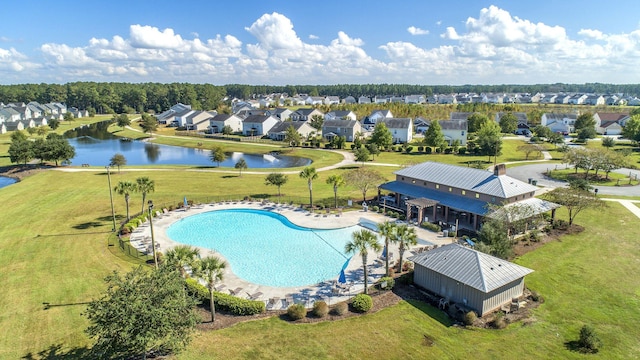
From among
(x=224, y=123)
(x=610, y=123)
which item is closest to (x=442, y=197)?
(x=224, y=123)

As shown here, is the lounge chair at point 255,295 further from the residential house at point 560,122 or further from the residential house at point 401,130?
the residential house at point 560,122

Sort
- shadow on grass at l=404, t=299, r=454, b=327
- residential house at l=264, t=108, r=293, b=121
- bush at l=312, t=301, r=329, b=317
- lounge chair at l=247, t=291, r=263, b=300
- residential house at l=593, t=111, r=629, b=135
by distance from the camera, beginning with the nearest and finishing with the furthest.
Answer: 1. shadow on grass at l=404, t=299, r=454, b=327
2. bush at l=312, t=301, r=329, b=317
3. lounge chair at l=247, t=291, r=263, b=300
4. residential house at l=593, t=111, r=629, b=135
5. residential house at l=264, t=108, r=293, b=121

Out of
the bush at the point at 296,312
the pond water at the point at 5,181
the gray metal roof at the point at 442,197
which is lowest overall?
the bush at the point at 296,312

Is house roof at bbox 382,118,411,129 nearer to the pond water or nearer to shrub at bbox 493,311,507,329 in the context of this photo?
the pond water

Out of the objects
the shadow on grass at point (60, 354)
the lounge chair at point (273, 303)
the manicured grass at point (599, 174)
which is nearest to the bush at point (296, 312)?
the lounge chair at point (273, 303)

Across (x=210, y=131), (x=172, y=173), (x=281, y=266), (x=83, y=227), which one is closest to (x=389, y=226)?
(x=281, y=266)

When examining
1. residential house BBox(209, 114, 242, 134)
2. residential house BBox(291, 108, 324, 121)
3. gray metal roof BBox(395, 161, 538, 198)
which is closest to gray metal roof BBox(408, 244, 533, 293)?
gray metal roof BBox(395, 161, 538, 198)
